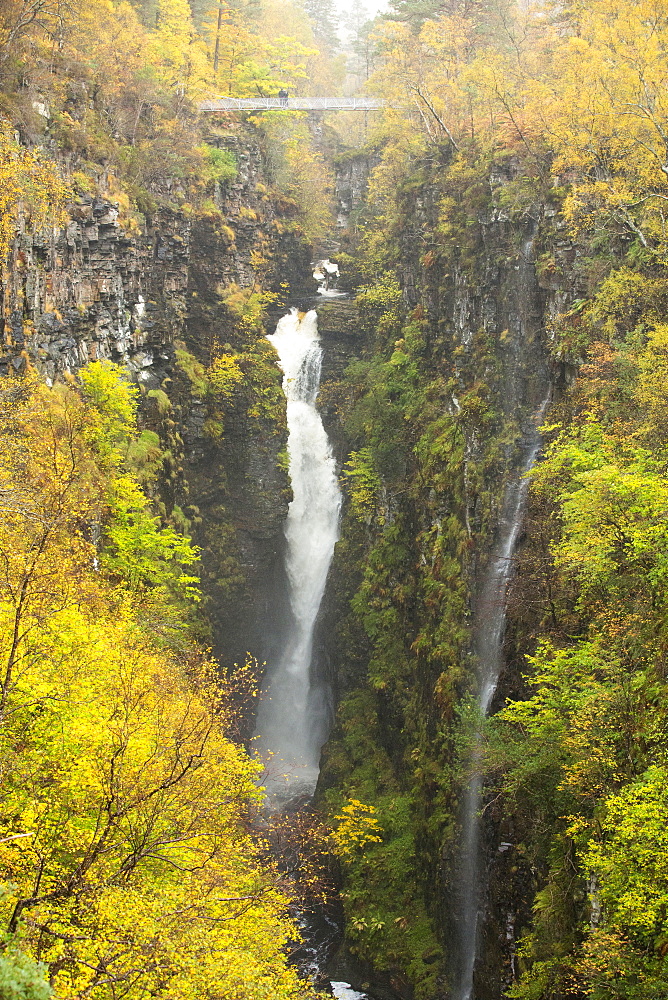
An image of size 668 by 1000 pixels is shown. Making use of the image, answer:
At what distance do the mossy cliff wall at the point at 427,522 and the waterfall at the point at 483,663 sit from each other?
470mm

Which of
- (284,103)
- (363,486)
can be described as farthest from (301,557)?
(284,103)

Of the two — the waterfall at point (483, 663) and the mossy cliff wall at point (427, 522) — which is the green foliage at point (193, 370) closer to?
the mossy cliff wall at point (427, 522)

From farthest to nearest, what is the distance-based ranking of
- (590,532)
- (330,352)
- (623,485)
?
1. (330,352)
2. (590,532)
3. (623,485)

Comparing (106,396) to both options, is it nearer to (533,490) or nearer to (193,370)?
(193,370)

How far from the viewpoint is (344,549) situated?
3186 cm

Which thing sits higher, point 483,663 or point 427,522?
point 427,522

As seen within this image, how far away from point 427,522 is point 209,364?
13735 mm

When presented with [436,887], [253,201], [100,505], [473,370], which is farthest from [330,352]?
[436,887]

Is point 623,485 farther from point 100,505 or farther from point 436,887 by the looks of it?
point 100,505

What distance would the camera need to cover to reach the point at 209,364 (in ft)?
112

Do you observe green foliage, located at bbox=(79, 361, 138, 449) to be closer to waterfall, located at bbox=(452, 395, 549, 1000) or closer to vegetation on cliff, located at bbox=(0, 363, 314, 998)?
vegetation on cliff, located at bbox=(0, 363, 314, 998)

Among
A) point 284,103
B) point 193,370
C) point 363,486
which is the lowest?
point 363,486

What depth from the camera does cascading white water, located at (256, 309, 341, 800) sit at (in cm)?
3231

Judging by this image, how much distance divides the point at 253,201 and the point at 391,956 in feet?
106
